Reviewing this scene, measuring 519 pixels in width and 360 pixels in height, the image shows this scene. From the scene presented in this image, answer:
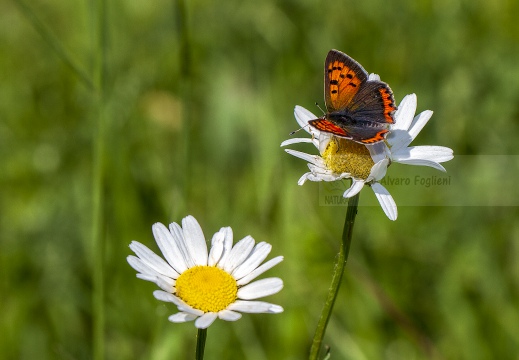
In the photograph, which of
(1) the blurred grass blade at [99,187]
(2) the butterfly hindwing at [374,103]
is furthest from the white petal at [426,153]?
(1) the blurred grass blade at [99,187]

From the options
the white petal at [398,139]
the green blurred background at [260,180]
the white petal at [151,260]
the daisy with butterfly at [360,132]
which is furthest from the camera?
the green blurred background at [260,180]

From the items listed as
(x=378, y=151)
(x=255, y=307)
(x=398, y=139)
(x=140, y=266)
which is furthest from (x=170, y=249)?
(x=398, y=139)

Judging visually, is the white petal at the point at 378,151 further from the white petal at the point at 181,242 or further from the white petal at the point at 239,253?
the white petal at the point at 181,242

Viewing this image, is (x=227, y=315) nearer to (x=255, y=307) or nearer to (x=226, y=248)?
(x=255, y=307)

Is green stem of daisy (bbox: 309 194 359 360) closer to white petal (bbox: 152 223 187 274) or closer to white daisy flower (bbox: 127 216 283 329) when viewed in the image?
white daisy flower (bbox: 127 216 283 329)

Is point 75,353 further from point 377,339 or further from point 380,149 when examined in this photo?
point 380,149

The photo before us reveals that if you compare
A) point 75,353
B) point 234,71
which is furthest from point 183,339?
point 234,71

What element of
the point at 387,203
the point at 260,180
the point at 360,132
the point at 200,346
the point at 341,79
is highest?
the point at 341,79

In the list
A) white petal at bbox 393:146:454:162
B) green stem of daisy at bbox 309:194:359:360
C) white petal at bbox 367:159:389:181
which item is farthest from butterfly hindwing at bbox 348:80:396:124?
green stem of daisy at bbox 309:194:359:360
